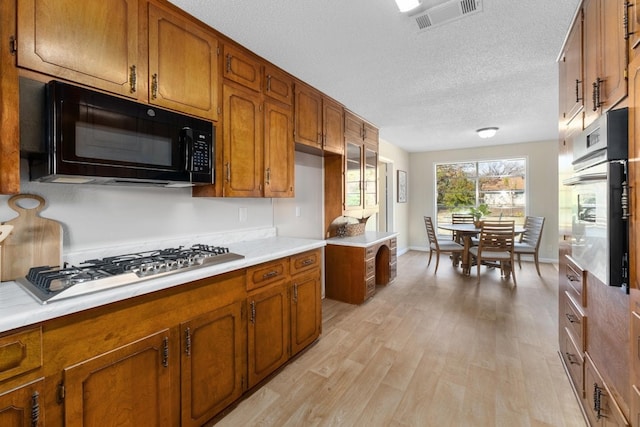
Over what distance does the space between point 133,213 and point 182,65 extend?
966 mm

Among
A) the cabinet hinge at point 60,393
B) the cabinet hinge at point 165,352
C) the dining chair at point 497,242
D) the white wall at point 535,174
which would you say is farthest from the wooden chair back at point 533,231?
the cabinet hinge at point 60,393

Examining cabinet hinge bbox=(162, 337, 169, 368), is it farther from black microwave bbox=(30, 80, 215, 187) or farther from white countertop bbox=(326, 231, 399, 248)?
white countertop bbox=(326, 231, 399, 248)

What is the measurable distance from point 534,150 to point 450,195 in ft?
5.75

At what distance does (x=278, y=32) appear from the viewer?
195 centimetres

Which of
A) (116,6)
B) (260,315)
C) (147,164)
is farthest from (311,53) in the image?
(260,315)

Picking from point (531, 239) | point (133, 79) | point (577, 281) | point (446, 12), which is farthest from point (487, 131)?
point (133, 79)

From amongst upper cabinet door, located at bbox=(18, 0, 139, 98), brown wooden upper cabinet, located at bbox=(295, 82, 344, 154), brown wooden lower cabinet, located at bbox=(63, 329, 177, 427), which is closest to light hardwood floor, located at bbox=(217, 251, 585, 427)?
brown wooden lower cabinet, located at bbox=(63, 329, 177, 427)

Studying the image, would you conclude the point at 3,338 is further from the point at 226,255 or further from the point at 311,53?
the point at 311,53

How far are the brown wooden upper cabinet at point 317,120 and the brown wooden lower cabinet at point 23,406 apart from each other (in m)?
2.25

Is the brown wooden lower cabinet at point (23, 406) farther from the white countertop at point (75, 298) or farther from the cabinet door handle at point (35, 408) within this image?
the white countertop at point (75, 298)

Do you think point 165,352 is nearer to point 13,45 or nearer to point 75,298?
point 75,298

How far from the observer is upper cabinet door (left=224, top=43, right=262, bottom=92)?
2018mm

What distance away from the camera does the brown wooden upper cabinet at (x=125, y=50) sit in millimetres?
1223

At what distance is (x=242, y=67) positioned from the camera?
6.96 feet
